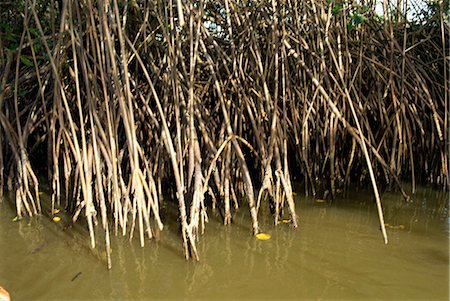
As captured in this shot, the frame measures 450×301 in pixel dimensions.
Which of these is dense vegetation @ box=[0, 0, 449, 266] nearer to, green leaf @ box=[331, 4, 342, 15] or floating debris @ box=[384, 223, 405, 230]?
green leaf @ box=[331, 4, 342, 15]

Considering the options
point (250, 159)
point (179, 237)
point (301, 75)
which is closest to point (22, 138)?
point (179, 237)

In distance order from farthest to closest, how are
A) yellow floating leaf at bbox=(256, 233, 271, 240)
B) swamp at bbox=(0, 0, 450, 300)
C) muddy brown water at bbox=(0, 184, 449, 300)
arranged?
1. yellow floating leaf at bbox=(256, 233, 271, 240)
2. swamp at bbox=(0, 0, 450, 300)
3. muddy brown water at bbox=(0, 184, 449, 300)

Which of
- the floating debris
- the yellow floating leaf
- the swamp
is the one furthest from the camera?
the floating debris

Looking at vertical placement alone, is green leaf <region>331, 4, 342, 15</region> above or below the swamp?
above

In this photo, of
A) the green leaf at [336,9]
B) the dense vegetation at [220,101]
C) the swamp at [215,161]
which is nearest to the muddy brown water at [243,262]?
the swamp at [215,161]

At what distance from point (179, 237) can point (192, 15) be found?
1.10 meters

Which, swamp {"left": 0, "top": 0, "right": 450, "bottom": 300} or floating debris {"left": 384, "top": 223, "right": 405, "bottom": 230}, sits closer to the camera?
swamp {"left": 0, "top": 0, "right": 450, "bottom": 300}

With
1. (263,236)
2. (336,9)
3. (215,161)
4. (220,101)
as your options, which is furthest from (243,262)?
(336,9)

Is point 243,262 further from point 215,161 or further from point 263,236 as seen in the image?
point 215,161

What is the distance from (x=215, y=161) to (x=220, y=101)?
0.34 m

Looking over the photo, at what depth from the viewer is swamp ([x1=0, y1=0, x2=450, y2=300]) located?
5.81 ft

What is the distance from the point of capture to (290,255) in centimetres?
192

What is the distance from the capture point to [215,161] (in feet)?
7.19

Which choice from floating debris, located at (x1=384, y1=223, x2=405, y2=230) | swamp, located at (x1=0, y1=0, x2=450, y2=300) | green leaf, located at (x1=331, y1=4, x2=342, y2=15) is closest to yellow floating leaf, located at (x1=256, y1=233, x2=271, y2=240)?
swamp, located at (x1=0, y1=0, x2=450, y2=300)
